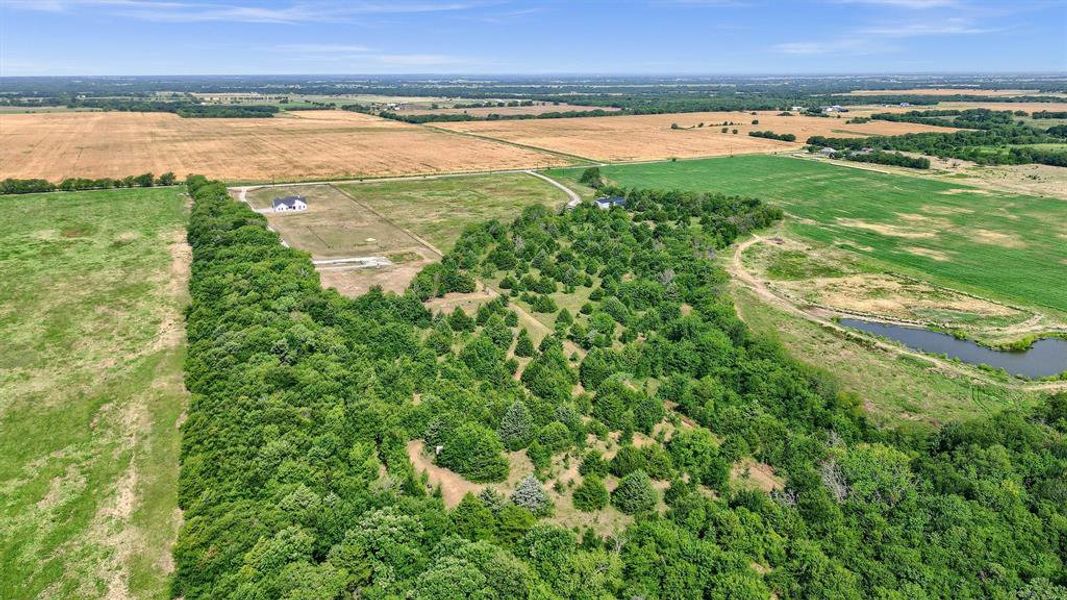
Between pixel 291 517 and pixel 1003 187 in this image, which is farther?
pixel 1003 187

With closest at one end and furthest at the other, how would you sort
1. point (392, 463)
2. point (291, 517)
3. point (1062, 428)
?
point (291, 517) → point (392, 463) → point (1062, 428)

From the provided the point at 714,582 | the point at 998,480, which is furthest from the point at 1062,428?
the point at 714,582

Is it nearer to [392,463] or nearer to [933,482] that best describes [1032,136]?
[933,482]

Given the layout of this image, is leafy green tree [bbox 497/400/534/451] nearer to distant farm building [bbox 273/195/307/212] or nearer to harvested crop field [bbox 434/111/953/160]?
distant farm building [bbox 273/195/307/212]

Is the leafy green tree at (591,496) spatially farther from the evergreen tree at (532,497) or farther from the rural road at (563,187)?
the rural road at (563,187)

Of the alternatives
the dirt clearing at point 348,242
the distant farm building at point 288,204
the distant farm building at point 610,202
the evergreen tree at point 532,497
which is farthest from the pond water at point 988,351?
the distant farm building at point 288,204

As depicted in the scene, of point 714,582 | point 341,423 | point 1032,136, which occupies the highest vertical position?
point 1032,136
